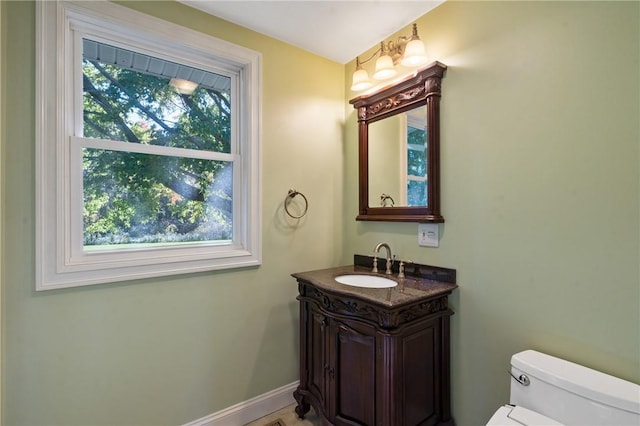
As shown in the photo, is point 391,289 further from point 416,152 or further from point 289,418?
point 289,418

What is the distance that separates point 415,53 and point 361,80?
424 millimetres

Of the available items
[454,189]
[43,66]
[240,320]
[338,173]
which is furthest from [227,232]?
[454,189]

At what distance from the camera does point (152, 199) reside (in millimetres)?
1625

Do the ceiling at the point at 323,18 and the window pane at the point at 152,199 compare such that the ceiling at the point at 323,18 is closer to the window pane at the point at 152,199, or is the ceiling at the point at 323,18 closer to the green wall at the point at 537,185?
the green wall at the point at 537,185

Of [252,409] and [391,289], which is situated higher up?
[391,289]

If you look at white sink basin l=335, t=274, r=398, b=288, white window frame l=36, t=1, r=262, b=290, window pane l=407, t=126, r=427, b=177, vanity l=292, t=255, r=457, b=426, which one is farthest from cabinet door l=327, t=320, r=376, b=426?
window pane l=407, t=126, r=427, b=177

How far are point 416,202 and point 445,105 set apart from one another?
0.55m

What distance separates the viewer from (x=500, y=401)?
138cm

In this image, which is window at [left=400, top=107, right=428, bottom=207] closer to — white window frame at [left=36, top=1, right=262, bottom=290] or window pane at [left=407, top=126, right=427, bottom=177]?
window pane at [left=407, top=126, right=427, bottom=177]

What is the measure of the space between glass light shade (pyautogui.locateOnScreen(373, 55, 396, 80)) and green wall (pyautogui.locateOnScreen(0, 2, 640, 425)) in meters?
0.25

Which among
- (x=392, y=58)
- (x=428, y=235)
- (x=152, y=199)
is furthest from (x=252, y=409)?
(x=392, y=58)

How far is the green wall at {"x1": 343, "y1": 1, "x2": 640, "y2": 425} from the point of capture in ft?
3.51

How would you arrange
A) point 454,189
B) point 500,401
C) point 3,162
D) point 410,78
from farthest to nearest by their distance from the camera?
point 410,78, point 454,189, point 500,401, point 3,162

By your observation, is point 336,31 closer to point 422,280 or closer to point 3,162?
point 422,280
